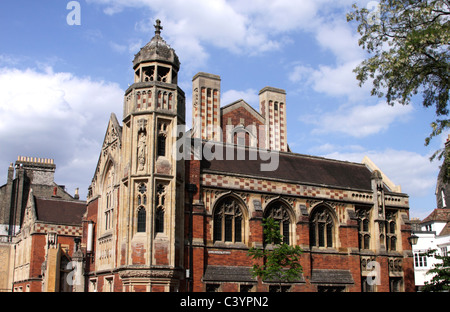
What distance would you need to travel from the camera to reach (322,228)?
31.8 m

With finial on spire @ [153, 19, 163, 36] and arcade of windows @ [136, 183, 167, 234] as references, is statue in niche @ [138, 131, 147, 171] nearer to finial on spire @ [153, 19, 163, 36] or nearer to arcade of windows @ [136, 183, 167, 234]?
arcade of windows @ [136, 183, 167, 234]

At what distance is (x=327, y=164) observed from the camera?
3569cm

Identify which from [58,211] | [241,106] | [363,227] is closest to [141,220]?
[363,227]

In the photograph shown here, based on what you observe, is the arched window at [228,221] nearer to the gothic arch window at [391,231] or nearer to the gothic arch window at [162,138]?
the gothic arch window at [162,138]

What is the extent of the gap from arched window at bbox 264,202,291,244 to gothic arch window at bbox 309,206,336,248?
5.19 feet

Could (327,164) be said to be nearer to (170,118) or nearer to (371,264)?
(371,264)

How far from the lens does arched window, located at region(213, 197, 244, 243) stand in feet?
93.2

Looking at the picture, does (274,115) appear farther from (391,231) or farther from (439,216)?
(439,216)

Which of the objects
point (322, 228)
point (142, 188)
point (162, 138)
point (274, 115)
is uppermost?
point (274, 115)

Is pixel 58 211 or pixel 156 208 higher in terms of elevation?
pixel 58 211

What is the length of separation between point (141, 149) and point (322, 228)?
12.6 meters

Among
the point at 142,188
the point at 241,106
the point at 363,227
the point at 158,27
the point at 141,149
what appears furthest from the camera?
the point at 241,106

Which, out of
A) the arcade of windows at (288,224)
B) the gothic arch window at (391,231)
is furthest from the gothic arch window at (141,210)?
the gothic arch window at (391,231)
